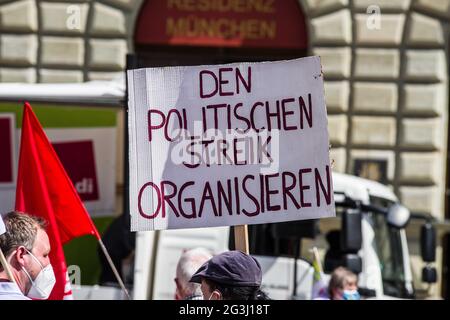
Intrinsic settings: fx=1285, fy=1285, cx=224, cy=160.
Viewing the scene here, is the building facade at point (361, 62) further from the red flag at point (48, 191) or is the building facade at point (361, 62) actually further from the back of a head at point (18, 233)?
the back of a head at point (18, 233)

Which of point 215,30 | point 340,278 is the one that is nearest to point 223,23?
point 215,30

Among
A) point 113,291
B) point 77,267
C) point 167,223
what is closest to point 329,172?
point 167,223

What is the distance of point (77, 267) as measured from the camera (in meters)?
8.43

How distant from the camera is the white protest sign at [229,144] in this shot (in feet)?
15.4

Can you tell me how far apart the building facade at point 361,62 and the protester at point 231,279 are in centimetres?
987

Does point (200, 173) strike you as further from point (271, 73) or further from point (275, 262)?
point (275, 262)

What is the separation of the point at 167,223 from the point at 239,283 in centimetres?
79

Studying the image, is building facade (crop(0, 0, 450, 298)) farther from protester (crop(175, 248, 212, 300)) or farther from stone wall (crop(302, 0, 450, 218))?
protester (crop(175, 248, 212, 300))

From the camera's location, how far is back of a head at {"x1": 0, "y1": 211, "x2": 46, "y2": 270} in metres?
4.37

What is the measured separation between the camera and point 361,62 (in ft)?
45.8

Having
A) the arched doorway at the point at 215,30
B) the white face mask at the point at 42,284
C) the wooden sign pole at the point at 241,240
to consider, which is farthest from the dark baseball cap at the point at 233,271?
the arched doorway at the point at 215,30

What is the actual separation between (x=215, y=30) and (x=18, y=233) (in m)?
10.0

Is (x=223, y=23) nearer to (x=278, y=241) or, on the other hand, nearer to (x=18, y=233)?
(x=278, y=241)
